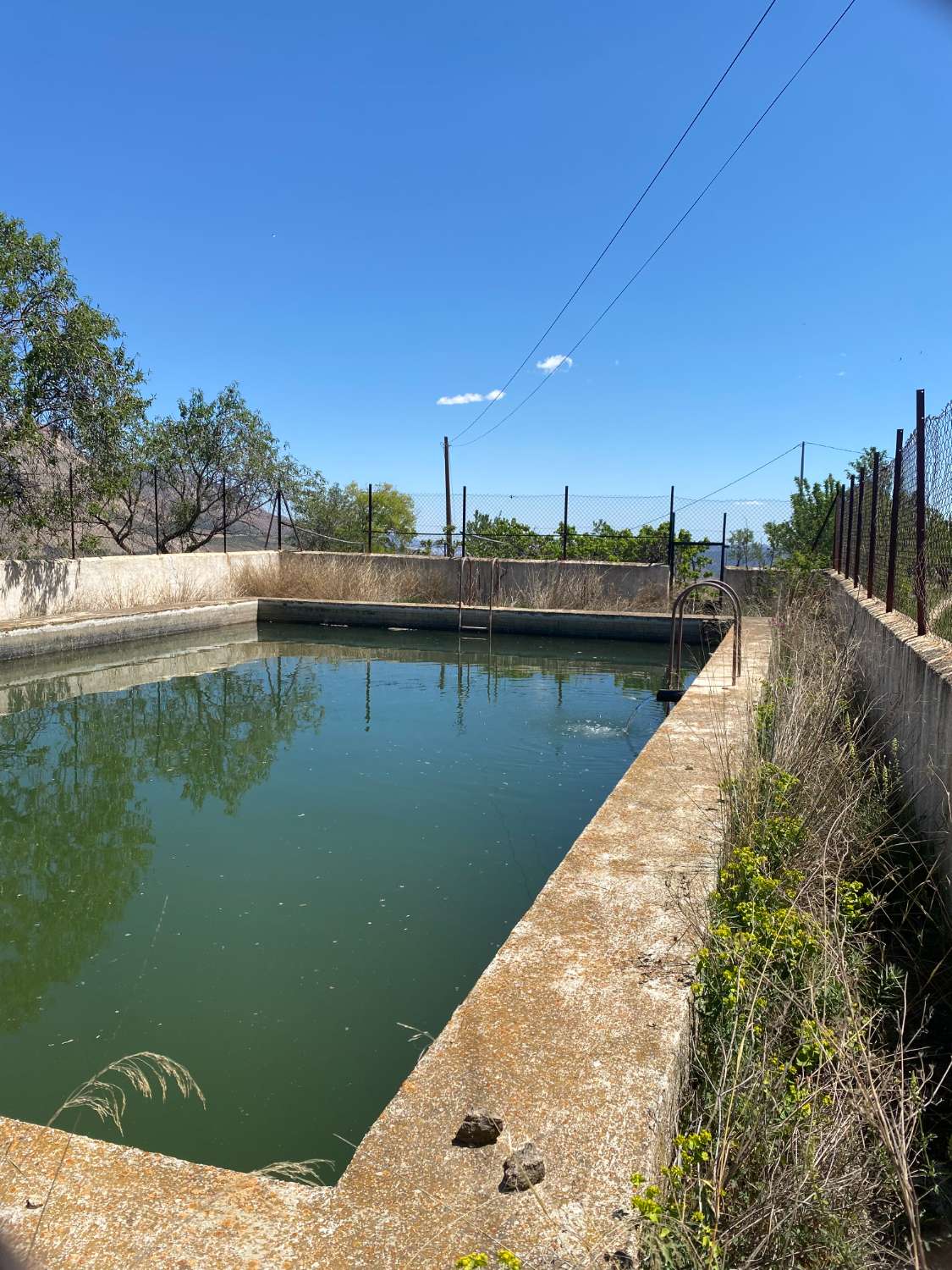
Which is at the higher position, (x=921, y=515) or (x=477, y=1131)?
(x=921, y=515)

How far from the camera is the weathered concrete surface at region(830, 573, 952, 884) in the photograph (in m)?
3.20

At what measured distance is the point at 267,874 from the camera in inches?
180

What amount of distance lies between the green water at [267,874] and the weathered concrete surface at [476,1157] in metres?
0.74

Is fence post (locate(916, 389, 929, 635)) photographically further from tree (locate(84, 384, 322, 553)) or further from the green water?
tree (locate(84, 384, 322, 553))

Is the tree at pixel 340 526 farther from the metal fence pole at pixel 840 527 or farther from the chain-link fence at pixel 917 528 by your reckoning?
the chain-link fence at pixel 917 528

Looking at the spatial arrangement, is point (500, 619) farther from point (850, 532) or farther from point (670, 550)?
point (850, 532)

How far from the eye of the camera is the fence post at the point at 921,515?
4.29 metres

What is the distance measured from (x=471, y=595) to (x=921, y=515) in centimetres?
1112

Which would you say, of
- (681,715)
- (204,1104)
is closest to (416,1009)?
(204,1104)

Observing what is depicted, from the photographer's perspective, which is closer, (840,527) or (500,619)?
(840,527)

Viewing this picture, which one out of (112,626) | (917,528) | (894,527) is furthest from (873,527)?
(112,626)

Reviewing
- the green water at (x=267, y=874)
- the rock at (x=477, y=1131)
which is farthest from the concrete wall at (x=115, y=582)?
the rock at (x=477, y=1131)

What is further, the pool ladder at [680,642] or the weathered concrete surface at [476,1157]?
the pool ladder at [680,642]

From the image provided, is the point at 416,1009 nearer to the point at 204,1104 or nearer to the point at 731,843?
the point at 204,1104
